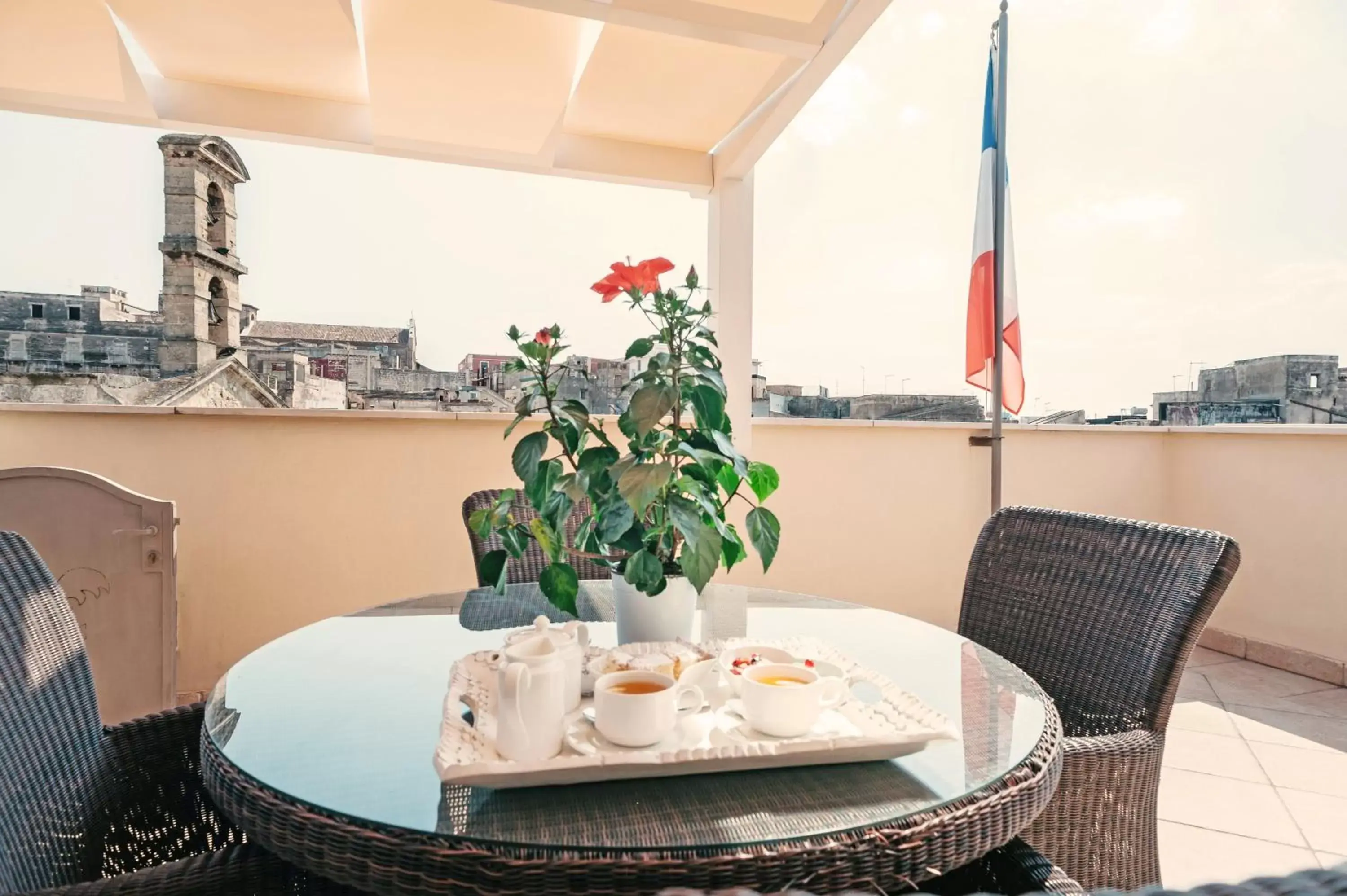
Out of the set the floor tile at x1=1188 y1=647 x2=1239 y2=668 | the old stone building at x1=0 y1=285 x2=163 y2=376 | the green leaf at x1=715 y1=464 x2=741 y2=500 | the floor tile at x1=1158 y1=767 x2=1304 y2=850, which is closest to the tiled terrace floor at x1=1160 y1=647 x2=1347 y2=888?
the floor tile at x1=1158 y1=767 x2=1304 y2=850

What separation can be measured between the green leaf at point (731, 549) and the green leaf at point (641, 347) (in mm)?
338

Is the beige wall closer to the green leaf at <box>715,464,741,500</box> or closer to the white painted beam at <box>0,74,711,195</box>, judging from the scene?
the white painted beam at <box>0,74,711,195</box>

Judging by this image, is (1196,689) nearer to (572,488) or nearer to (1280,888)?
(572,488)

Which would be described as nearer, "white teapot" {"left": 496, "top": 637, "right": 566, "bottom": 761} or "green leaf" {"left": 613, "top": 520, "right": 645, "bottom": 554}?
"white teapot" {"left": 496, "top": 637, "right": 566, "bottom": 761}

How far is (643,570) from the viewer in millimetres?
1131

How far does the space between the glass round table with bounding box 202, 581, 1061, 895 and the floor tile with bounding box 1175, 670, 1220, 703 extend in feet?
8.61

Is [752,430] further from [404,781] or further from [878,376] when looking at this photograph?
[404,781]

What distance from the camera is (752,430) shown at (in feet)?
11.7

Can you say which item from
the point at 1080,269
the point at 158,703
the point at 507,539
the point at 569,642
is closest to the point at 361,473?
the point at 158,703

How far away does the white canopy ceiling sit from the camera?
2180 mm

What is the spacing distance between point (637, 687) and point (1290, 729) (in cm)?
308

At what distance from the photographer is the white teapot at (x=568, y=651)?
3.13 ft

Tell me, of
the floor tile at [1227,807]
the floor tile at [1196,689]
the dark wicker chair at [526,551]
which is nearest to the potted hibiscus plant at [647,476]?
the dark wicker chair at [526,551]

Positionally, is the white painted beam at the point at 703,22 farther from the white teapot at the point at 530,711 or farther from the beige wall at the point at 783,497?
the white teapot at the point at 530,711
